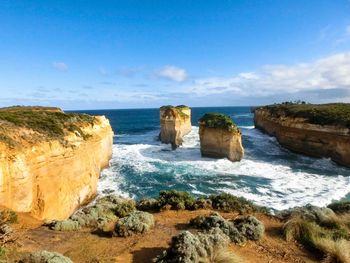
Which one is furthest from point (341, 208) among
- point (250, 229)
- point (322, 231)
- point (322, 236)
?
point (250, 229)

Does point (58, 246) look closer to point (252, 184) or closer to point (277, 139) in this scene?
point (252, 184)

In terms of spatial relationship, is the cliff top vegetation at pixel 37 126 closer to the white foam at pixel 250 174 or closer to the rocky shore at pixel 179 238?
the rocky shore at pixel 179 238

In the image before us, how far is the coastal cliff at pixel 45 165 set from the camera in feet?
41.7

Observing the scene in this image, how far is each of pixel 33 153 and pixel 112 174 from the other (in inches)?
532

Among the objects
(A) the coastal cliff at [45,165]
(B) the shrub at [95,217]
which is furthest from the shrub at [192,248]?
(A) the coastal cliff at [45,165]

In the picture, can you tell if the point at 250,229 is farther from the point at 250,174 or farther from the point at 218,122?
the point at 218,122

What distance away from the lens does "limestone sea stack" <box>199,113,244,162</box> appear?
32281 millimetres

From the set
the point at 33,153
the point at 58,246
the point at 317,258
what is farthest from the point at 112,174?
the point at 317,258

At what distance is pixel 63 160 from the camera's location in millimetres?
16609

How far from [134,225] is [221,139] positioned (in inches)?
950

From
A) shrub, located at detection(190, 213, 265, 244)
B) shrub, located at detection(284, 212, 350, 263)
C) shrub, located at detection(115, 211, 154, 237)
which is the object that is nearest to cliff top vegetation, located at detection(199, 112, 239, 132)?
shrub, located at detection(284, 212, 350, 263)

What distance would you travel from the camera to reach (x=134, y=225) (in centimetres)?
966

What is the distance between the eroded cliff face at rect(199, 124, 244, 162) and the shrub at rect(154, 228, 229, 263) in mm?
24365

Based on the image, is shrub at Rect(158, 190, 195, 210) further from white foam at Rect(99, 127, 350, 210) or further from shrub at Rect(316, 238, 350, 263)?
white foam at Rect(99, 127, 350, 210)
